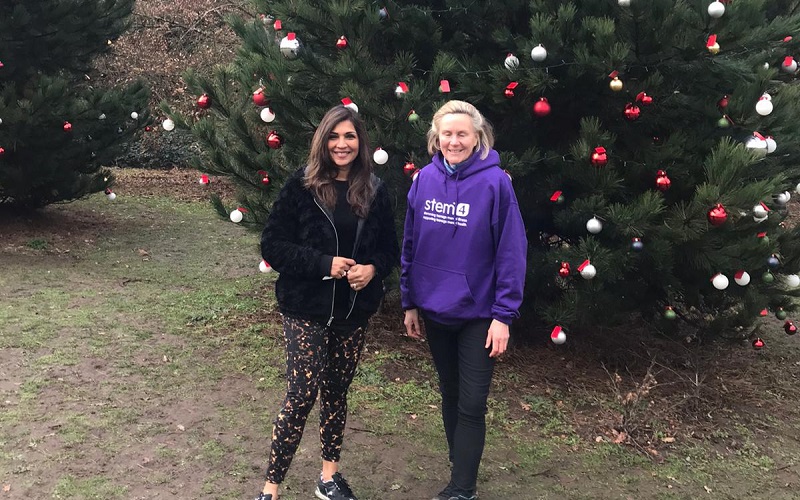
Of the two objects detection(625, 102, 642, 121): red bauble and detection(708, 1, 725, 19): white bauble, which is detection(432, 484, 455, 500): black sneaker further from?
detection(708, 1, 725, 19): white bauble

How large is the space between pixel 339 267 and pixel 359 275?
0.34 ft

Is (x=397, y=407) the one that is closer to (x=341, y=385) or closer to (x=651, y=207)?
(x=341, y=385)

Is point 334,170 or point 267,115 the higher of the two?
point 267,115

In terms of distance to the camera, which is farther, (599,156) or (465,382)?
(599,156)

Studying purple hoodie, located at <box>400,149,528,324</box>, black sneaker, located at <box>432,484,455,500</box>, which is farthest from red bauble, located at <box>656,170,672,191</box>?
black sneaker, located at <box>432,484,455,500</box>

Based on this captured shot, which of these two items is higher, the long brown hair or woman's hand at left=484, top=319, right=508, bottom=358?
the long brown hair

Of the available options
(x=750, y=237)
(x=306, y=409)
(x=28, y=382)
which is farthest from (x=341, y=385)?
(x=750, y=237)

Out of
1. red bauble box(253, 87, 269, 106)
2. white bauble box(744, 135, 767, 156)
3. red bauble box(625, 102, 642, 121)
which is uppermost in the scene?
red bauble box(625, 102, 642, 121)

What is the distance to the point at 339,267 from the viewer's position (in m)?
2.98

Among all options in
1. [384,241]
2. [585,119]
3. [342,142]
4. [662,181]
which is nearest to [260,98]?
[342,142]

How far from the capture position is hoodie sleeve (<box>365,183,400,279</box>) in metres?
A: 3.16

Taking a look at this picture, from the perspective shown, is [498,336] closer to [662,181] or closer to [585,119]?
[662,181]

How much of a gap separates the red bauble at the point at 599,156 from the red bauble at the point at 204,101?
109 inches

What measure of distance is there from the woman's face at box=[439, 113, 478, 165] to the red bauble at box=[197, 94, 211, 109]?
2.53 m
